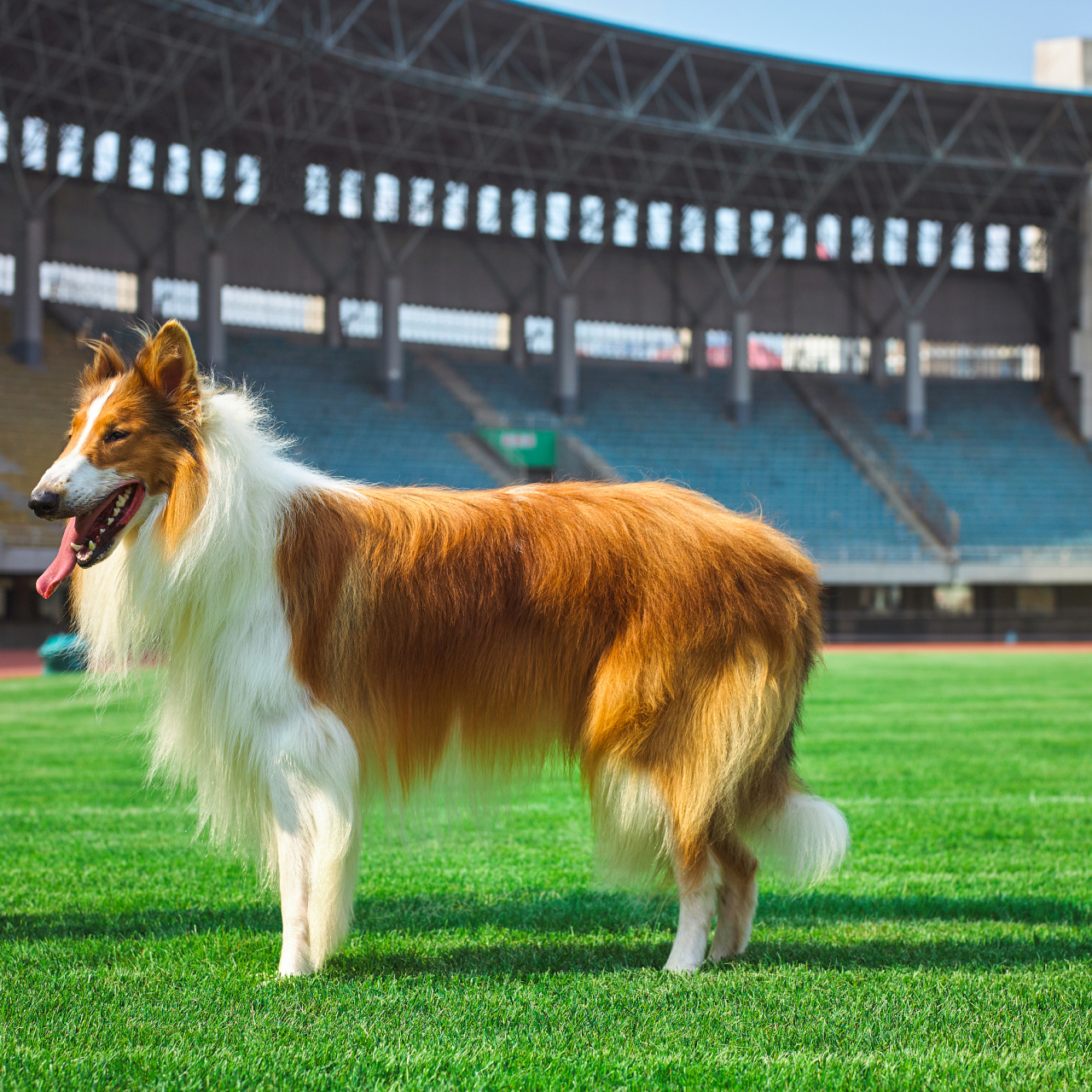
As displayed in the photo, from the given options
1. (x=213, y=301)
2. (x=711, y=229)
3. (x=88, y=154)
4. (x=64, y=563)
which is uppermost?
(x=711, y=229)

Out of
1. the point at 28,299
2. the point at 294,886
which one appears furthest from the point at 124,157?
the point at 294,886

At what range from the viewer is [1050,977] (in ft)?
12.2

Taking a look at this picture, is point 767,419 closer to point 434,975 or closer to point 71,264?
point 71,264

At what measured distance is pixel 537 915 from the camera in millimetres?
4652

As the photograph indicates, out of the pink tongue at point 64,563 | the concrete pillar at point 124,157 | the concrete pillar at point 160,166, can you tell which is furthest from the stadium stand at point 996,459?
the pink tongue at point 64,563

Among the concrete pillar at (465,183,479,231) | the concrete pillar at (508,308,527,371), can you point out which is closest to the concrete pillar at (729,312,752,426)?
the concrete pillar at (508,308,527,371)

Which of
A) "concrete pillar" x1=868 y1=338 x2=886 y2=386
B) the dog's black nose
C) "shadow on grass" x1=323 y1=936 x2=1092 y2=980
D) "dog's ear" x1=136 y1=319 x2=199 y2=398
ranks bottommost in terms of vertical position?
"shadow on grass" x1=323 y1=936 x2=1092 y2=980

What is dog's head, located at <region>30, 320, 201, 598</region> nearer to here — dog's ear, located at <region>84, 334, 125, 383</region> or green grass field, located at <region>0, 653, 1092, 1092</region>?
dog's ear, located at <region>84, 334, 125, 383</region>

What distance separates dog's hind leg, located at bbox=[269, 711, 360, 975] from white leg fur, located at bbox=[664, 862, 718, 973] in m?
1.19

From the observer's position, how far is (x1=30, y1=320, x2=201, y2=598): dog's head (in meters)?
3.44

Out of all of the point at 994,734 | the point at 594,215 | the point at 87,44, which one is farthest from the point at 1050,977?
the point at 594,215

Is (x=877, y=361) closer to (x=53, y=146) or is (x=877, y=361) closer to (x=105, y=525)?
(x=53, y=146)

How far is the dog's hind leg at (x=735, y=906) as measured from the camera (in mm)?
4012

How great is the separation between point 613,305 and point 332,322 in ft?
36.9
